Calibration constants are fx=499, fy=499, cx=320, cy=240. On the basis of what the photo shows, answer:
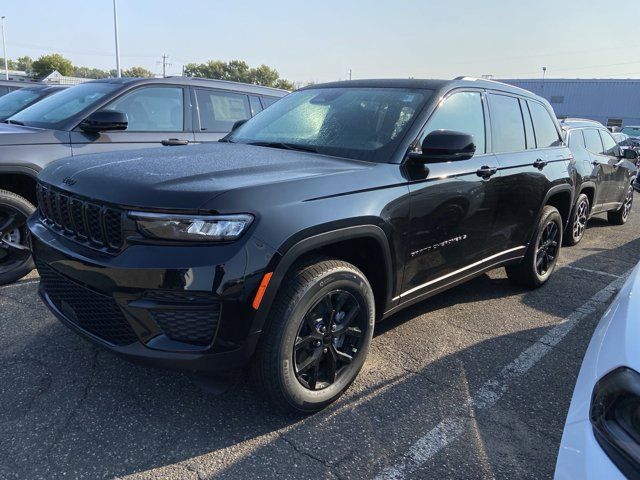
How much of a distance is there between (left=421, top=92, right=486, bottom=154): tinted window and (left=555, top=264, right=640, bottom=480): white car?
1939 mm

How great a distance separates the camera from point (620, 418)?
1.36 metres

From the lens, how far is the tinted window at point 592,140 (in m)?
7.48

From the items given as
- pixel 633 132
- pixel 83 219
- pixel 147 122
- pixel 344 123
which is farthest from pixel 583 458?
pixel 633 132

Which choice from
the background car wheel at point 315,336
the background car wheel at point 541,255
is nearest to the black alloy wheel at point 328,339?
the background car wheel at point 315,336

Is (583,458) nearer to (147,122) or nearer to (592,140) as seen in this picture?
(147,122)

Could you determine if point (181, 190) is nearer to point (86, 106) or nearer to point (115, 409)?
point (115, 409)

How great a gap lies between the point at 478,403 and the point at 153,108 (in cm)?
419

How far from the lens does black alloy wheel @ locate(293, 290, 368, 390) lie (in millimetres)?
2592

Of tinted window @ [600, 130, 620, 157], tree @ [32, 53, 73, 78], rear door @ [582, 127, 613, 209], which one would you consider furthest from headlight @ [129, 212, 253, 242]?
tree @ [32, 53, 73, 78]

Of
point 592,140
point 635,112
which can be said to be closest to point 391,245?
point 592,140

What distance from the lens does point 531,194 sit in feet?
14.2

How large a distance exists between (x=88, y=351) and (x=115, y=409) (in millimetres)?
711

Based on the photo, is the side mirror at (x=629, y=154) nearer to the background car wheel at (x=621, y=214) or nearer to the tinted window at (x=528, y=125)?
the background car wheel at (x=621, y=214)

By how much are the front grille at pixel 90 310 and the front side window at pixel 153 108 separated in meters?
2.64
